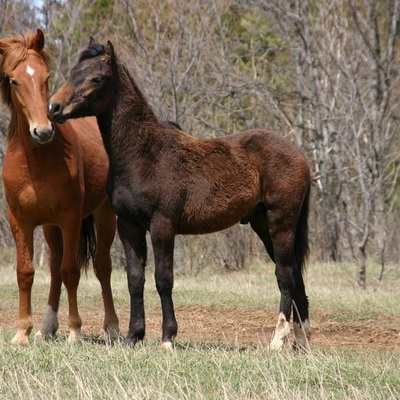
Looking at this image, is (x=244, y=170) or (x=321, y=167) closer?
(x=244, y=170)

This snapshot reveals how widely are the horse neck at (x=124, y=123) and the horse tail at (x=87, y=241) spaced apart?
198cm

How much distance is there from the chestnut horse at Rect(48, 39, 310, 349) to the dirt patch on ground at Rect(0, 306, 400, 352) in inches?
43.0

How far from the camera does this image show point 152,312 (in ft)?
36.8

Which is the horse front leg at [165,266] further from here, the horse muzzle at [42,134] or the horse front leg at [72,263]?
the horse muzzle at [42,134]

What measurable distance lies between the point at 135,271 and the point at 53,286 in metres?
Result: 1.51

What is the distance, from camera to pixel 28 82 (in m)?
7.63

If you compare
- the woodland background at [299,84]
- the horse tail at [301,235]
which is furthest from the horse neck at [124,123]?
the woodland background at [299,84]

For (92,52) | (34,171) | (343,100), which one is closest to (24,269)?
(34,171)

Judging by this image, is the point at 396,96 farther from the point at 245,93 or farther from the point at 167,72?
the point at 167,72

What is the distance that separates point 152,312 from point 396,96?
387 inches

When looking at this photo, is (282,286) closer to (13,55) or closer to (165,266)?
(165,266)

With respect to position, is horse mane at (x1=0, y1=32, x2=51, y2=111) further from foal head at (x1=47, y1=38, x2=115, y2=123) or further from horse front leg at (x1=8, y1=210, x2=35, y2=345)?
horse front leg at (x1=8, y1=210, x2=35, y2=345)

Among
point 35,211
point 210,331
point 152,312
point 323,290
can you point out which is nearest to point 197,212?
point 35,211

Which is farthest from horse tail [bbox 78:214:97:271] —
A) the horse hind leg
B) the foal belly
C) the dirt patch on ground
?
the horse hind leg
